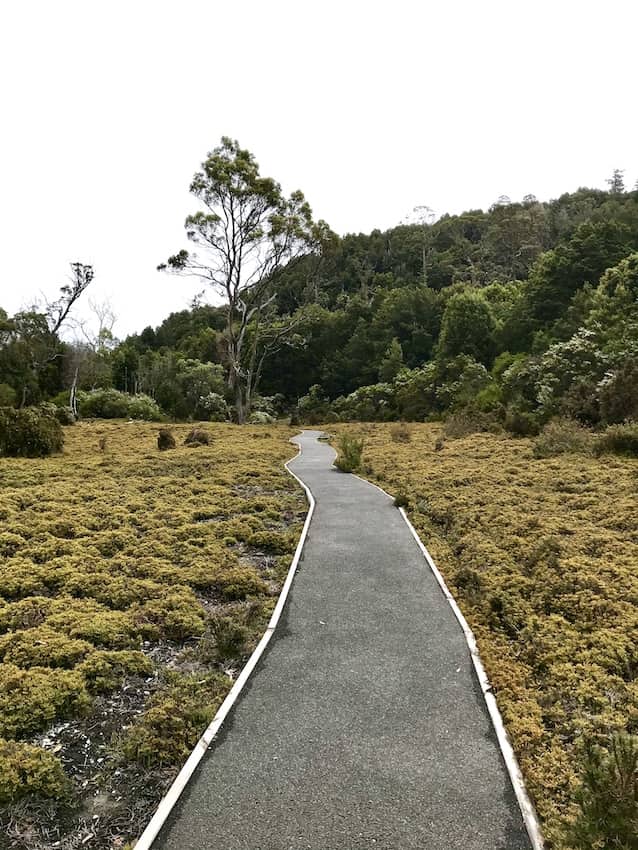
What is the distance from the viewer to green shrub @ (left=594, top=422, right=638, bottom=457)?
1293cm

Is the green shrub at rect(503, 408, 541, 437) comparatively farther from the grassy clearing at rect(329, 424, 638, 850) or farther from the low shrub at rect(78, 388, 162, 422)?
the low shrub at rect(78, 388, 162, 422)

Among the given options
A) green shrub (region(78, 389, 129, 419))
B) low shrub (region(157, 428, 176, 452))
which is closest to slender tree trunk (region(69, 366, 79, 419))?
green shrub (region(78, 389, 129, 419))

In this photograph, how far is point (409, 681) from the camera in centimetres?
431

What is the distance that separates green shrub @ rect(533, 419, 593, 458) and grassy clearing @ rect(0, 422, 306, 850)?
6.93 meters

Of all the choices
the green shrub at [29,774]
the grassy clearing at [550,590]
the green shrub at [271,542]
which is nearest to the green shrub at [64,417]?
the grassy clearing at [550,590]

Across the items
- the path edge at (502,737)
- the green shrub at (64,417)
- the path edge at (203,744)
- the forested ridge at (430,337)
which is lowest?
the path edge at (502,737)

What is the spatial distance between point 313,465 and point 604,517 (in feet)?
28.6

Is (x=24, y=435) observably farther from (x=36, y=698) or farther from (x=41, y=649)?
(x=36, y=698)

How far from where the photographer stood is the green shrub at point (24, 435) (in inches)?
615

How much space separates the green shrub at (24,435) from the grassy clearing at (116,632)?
476 cm

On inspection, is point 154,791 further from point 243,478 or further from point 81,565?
point 243,478

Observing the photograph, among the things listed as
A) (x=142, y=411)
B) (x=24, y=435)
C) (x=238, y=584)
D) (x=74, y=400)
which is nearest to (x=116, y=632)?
(x=238, y=584)

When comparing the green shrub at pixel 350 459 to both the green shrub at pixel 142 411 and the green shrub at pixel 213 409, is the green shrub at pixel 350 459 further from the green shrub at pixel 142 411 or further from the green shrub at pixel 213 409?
the green shrub at pixel 142 411

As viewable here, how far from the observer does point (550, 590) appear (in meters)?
5.84
